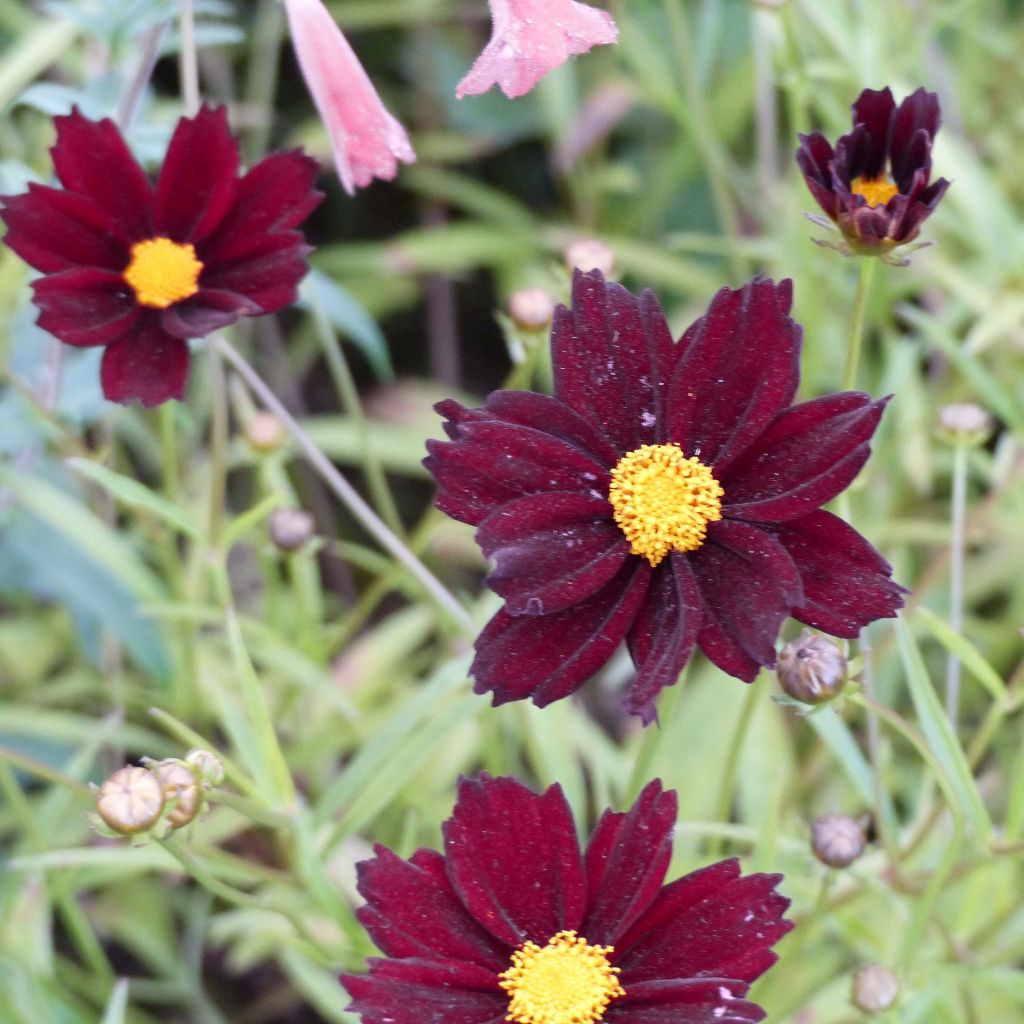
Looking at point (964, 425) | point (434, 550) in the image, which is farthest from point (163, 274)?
point (434, 550)

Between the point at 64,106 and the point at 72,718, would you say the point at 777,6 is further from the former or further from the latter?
the point at 72,718

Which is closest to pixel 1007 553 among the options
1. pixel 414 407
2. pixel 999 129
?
pixel 999 129

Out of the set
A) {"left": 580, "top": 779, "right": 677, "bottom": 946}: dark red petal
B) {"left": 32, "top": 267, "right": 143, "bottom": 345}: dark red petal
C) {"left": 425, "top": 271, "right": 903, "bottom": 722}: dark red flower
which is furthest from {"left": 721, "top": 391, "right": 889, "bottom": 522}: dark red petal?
{"left": 32, "top": 267, "right": 143, "bottom": 345}: dark red petal

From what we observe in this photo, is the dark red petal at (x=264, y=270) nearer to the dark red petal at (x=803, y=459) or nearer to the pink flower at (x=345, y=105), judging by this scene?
the pink flower at (x=345, y=105)

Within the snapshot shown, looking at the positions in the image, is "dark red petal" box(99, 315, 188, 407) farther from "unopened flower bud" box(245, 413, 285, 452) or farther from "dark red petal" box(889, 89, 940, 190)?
"dark red petal" box(889, 89, 940, 190)

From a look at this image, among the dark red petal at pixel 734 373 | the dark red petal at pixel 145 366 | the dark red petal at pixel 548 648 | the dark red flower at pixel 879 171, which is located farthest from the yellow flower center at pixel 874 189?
the dark red petal at pixel 145 366
